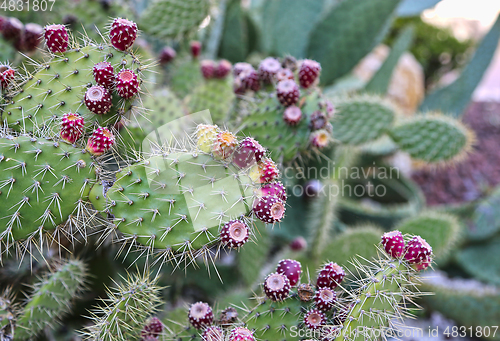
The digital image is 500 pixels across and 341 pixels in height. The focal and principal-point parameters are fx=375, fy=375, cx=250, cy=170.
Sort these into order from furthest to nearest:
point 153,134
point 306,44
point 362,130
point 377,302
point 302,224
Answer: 1. point 306,44
2. point 302,224
3. point 362,130
4. point 153,134
5. point 377,302

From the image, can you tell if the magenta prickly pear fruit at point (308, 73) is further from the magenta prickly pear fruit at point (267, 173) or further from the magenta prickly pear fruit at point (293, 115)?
the magenta prickly pear fruit at point (267, 173)

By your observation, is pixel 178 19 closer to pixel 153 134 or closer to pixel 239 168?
pixel 153 134

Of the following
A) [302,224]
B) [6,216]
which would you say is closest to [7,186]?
[6,216]

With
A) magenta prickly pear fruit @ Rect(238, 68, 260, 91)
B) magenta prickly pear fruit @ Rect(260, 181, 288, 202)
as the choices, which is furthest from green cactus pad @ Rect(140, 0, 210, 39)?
magenta prickly pear fruit @ Rect(260, 181, 288, 202)

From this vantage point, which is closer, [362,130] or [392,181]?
[362,130]

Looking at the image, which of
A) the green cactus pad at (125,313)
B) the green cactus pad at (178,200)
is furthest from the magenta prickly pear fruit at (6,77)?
the green cactus pad at (125,313)

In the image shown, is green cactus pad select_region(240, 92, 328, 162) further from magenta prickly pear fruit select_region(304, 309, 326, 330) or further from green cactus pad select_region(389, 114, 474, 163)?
green cactus pad select_region(389, 114, 474, 163)

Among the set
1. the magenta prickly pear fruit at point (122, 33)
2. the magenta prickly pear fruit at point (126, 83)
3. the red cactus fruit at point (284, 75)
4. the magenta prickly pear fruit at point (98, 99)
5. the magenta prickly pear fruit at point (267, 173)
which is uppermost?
the magenta prickly pear fruit at point (122, 33)
